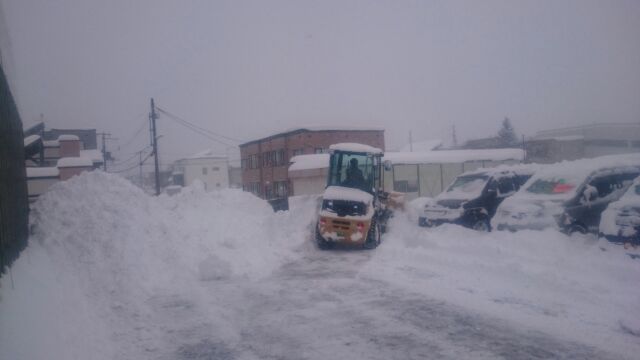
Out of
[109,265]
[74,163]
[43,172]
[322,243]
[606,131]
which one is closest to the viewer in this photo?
[109,265]

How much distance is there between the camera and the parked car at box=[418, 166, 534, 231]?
13781 mm

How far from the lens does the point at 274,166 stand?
4353 centimetres

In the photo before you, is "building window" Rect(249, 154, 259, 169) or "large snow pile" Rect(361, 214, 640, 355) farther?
"building window" Rect(249, 154, 259, 169)

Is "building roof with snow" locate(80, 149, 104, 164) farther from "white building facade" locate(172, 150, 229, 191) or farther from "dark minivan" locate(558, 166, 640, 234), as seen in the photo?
"white building facade" locate(172, 150, 229, 191)

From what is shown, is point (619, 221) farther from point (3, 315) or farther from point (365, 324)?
point (3, 315)

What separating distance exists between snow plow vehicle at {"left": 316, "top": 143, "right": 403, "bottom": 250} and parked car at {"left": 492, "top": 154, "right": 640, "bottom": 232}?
139 inches

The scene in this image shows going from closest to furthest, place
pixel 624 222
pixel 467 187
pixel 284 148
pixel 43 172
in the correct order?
pixel 624 222 → pixel 467 187 → pixel 43 172 → pixel 284 148

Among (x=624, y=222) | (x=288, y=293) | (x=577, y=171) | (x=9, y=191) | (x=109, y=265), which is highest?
(x=9, y=191)

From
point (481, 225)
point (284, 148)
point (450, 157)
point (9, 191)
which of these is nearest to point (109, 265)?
point (9, 191)

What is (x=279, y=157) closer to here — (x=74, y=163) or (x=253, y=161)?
(x=253, y=161)

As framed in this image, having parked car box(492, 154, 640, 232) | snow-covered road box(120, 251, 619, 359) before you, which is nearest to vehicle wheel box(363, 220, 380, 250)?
parked car box(492, 154, 640, 232)

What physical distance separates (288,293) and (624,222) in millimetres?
6881

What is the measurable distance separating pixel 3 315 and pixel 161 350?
185cm

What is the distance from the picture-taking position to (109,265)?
859 cm
